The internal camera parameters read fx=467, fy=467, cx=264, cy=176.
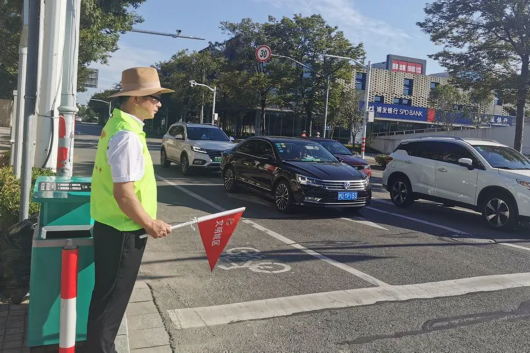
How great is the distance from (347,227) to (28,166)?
5655mm

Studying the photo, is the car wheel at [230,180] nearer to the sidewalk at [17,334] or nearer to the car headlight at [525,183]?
the car headlight at [525,183]

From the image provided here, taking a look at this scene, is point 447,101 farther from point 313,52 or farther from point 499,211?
point 499,211

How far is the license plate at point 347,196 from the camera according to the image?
925 centimetres

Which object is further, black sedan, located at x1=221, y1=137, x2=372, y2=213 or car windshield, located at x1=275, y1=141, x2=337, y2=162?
car windshield, located at x1=275, y1=141, x2=337, y2=162

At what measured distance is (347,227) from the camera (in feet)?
28.3

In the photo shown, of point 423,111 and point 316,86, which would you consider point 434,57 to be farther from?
point 423,111

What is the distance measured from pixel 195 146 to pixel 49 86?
10.1 meters

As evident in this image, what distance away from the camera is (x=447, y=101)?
1917 inches

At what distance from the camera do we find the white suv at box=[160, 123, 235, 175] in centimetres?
1477

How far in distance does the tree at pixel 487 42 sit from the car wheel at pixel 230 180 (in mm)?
14983

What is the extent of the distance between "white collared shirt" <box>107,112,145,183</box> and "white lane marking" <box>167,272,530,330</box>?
195 cm

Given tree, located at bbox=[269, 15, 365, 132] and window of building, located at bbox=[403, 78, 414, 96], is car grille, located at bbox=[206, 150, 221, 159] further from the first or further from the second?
window of building, located at bbox=[403, 78, 414, 96]

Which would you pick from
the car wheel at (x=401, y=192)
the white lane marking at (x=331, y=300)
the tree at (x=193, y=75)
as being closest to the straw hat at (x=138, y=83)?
the white lane marking at (x=331, y=300)

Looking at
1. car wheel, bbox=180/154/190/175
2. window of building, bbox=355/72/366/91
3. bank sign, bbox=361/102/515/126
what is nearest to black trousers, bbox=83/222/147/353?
car wheel, bbox=180/154/190/175
